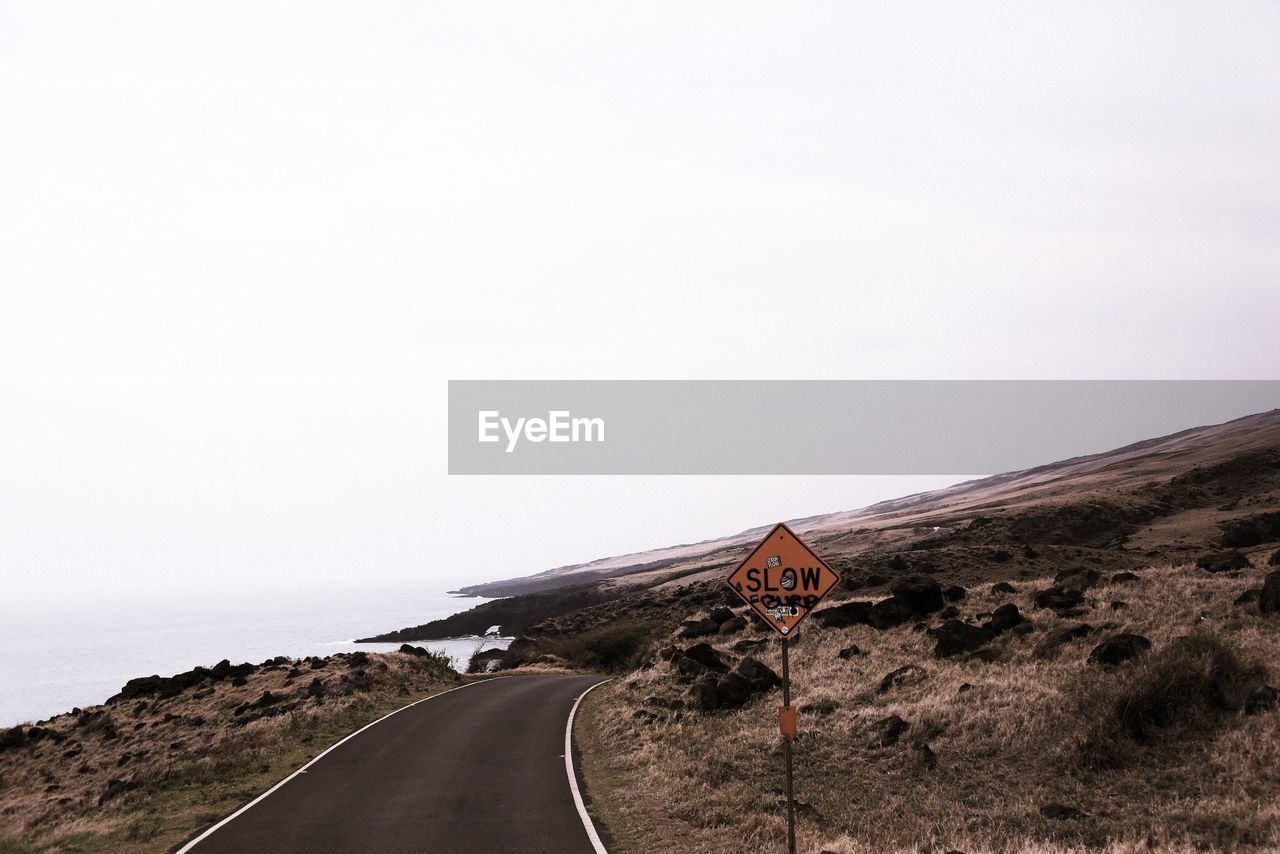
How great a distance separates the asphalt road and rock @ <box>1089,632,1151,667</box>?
11267 mm

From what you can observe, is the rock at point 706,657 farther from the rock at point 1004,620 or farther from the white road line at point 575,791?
the rock at point 1004,620

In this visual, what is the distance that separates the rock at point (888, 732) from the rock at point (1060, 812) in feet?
15.5

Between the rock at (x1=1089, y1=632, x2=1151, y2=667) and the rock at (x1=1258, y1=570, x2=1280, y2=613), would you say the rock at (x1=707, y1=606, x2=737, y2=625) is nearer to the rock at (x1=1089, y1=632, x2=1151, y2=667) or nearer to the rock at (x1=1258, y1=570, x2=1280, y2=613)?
the rock at (x1=1089, y1=632, x2=1151, y2=667)

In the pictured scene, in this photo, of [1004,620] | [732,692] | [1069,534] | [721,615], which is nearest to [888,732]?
[732,692]

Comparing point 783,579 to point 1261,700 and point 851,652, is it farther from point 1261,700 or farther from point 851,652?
point 851,652

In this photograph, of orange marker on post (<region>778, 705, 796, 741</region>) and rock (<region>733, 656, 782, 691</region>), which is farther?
rock (<region>733, 656, 782, 691</region>)

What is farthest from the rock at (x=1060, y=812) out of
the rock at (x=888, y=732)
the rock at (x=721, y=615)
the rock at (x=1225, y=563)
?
the rock at (x=721, y=615)

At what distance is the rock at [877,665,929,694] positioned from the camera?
2109 cm

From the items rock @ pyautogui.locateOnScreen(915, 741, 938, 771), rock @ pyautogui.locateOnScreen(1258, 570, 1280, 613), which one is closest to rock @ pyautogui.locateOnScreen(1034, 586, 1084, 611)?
rock @ pyautogui.locateOnScreen(1258, 570, 1280, 613)

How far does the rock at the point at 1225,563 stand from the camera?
86.8 ft

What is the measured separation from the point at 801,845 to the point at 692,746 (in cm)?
744

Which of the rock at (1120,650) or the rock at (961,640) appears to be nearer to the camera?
→ the rock at (1120,650)

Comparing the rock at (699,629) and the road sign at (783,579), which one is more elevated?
the road sign at (783,579)

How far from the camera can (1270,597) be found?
19750 millimetres
